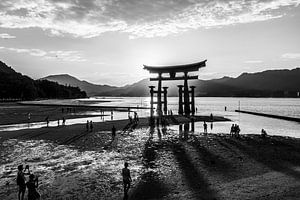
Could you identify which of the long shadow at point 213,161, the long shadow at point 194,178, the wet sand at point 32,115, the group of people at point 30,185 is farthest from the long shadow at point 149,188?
the wet sand at point 32,115

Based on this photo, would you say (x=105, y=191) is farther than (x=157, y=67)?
No

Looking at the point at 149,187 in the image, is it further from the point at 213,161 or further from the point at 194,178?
the point at 213,161

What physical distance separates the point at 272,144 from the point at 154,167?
1245 centimetres

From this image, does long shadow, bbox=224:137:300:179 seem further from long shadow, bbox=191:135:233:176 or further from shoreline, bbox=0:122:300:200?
long shadow, bbox=191:135:233:176

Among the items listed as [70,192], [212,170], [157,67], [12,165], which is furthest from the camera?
[157,67]

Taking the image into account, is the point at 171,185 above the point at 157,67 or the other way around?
the other way around

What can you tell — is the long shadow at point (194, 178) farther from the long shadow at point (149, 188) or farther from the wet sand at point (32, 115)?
the wet sand at point (32, 115)

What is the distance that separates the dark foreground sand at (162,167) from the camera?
36.8 feet

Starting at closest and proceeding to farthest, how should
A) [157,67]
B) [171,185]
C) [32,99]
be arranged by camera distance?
[171,185]
[157,67]
[32,99]

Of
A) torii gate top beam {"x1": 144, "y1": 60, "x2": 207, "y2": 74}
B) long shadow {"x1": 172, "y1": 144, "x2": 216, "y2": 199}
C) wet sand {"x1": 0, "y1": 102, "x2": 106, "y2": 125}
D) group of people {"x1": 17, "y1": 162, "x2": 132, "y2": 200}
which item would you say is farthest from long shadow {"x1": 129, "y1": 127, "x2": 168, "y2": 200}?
torii gate top beam {"x1": 144, "y1": 60, "x2": 207, "y2": 74}

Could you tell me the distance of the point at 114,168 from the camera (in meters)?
15.1

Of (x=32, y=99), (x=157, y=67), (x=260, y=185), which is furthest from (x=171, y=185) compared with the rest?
(x=32, y=99)

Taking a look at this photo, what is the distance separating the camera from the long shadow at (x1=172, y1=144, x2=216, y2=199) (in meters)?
10.9

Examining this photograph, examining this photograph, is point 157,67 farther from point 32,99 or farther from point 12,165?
point 32,99
